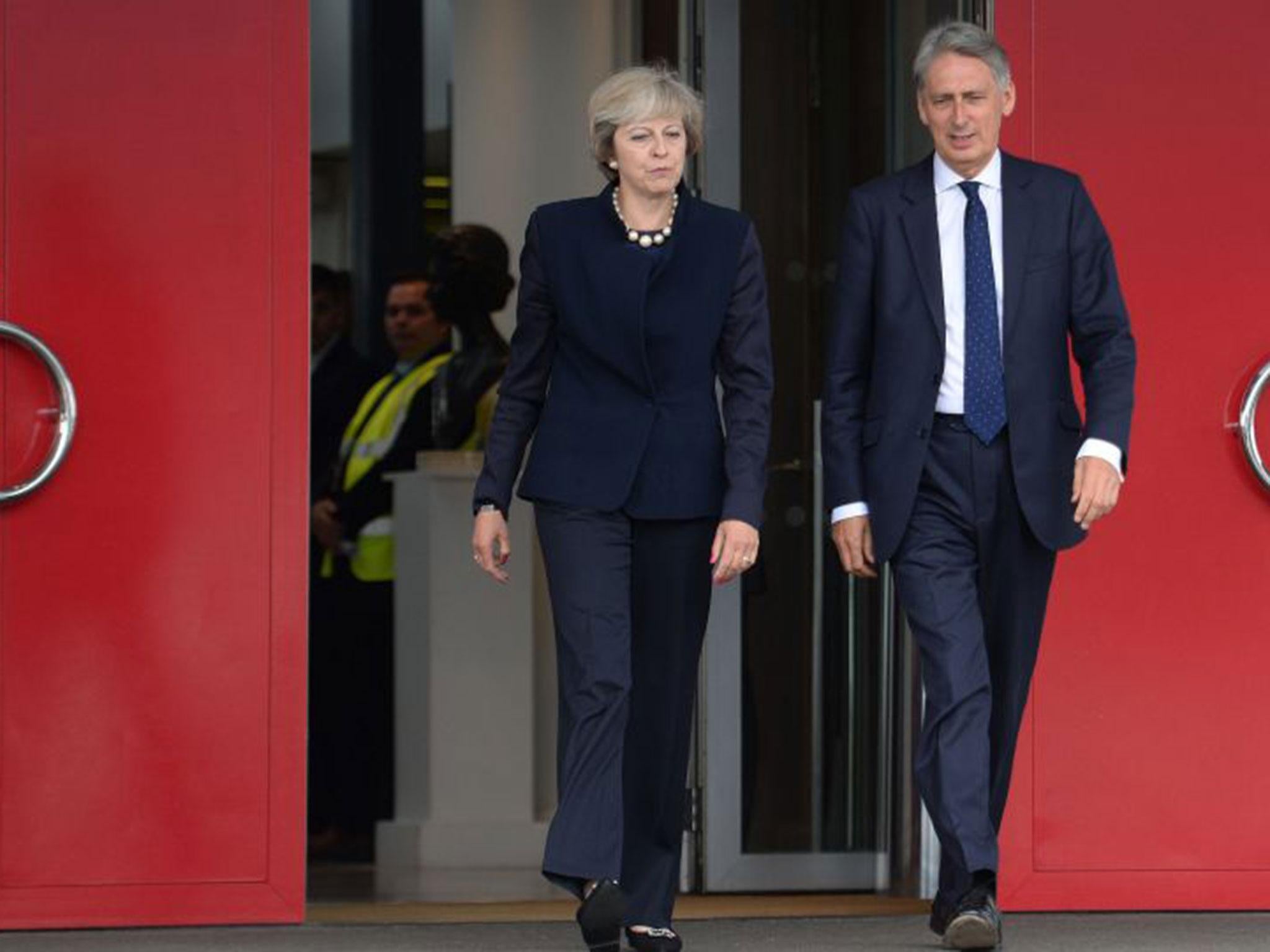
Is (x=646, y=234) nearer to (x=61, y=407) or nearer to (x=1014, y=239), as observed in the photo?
(x=1014, y=239)

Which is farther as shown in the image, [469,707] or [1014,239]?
[469,707]

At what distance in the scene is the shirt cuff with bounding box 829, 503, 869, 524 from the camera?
514 cm

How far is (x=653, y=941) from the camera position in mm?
5047

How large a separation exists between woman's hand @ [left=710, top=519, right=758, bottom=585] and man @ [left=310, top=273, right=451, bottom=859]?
3348 mm

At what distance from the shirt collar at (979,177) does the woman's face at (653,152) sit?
1.68 feet

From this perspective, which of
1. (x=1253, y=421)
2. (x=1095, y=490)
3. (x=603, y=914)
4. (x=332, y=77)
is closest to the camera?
(x=603, y=914)

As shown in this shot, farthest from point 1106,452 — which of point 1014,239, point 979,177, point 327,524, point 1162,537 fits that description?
point 327,524

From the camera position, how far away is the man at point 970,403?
5012 millimetres

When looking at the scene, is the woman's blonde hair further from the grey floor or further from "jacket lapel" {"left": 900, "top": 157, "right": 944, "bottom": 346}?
the grey floor

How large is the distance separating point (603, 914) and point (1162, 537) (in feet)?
5.73

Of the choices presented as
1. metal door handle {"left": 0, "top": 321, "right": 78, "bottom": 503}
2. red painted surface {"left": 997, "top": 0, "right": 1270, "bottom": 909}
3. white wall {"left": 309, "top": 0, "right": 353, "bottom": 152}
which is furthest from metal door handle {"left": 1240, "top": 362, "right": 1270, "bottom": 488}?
white wall {"left": 309, "top": 0, "right": 353, "bottom": 152}

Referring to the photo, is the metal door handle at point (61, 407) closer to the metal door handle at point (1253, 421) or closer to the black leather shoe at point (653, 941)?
the black leather shoe at point (653, 941)

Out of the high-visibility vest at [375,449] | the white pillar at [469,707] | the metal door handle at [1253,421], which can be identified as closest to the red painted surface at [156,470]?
the white pillar at [469,707]

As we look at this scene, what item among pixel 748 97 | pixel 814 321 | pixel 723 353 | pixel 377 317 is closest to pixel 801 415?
pixel 814 321
